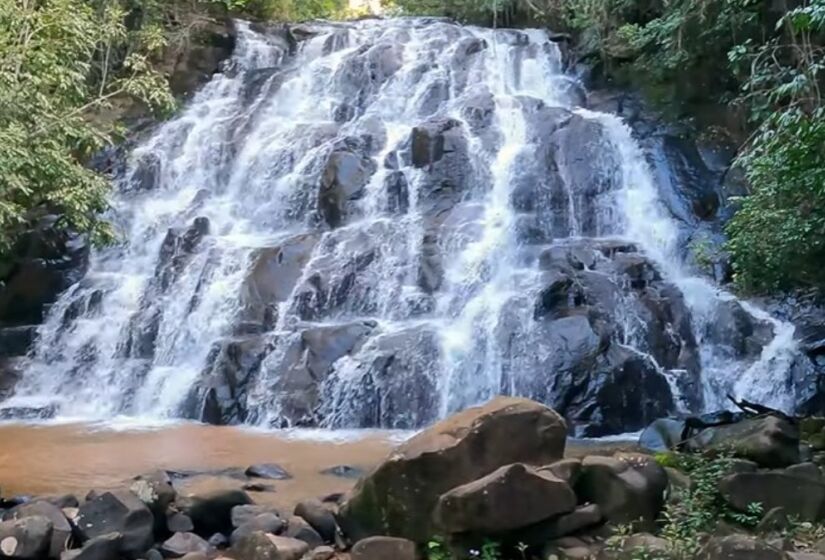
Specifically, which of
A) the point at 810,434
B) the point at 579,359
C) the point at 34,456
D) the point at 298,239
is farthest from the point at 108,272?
the point at 810,434

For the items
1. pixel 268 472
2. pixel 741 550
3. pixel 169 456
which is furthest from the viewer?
pixel 169 456

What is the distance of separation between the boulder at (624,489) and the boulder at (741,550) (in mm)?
1153

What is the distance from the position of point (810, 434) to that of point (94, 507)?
6725 millimetres

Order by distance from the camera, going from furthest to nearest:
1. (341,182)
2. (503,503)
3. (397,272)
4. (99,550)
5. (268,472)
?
(341,182), (397,272), (268,472), (99,550), (503,503)

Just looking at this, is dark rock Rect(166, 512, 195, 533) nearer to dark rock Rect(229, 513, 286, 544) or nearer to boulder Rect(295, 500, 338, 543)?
dark rock Rect(229, 513, 286, 544)

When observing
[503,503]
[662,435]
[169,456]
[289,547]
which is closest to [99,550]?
[289,547]

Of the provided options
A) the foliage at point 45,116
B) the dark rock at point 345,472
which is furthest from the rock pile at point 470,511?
the foliage at point 45,116

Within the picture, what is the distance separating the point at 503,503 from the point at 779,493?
6.44 ft

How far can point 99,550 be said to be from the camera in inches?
267

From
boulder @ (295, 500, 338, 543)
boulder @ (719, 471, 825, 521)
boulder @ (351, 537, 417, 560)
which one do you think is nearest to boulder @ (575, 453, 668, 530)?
boulder @ (719, 471, 825, 521)

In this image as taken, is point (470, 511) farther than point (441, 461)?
No

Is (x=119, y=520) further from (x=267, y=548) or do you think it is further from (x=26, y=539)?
(x=267, y=548)

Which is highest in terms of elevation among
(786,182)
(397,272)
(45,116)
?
(45,116)

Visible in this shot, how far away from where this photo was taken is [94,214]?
15.0 meters
